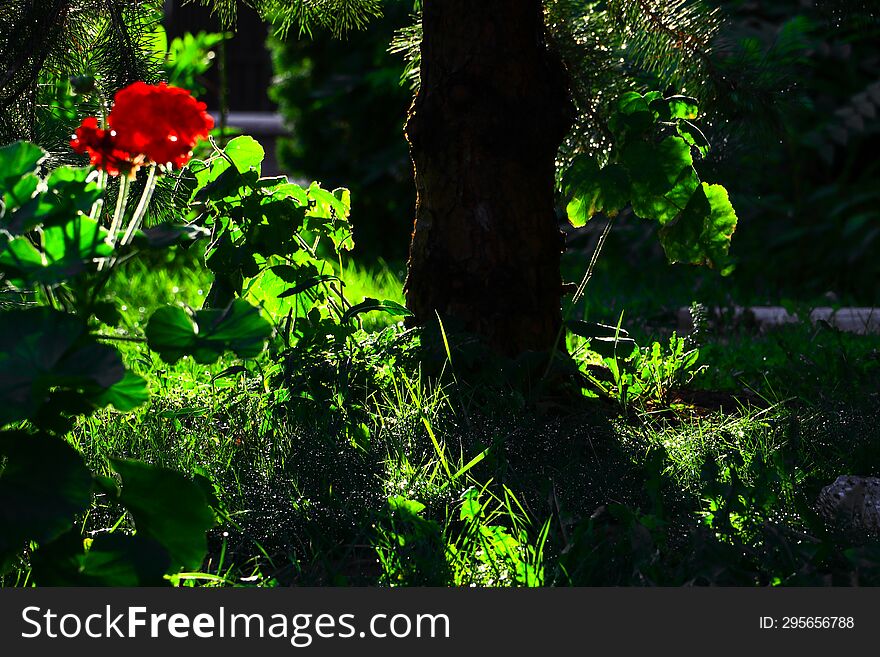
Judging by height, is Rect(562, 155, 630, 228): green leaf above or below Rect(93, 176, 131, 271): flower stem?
below

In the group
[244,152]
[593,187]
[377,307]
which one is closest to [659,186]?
[593,187]

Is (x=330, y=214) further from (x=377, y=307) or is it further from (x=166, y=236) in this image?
(x=166, y=236)

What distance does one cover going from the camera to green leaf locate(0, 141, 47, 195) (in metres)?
1.53

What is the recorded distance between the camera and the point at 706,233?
2.79 m

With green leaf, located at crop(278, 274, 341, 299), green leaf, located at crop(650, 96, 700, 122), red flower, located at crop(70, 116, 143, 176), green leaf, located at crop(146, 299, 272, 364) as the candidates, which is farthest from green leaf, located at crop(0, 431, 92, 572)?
green leaf, located at crop(650, 96, 700, 122)

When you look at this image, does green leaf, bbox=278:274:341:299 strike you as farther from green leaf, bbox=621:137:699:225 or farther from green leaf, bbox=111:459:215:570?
green leaf, bbox=111:459:215:570

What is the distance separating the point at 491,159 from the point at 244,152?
2.09 ft

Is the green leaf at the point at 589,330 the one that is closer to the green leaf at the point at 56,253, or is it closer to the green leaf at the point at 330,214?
the green leaf at the point at 330,214

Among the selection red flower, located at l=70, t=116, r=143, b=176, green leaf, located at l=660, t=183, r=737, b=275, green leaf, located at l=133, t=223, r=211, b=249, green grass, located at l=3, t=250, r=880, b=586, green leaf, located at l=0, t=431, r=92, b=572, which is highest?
red flower, located at l=70, t=116, r=143, b=176

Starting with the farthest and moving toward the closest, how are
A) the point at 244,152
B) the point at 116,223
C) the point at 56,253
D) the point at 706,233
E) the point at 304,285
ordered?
the point at 706,233
the point at 244,152
the point at 304,285
the point at 116,223
the point at 56,253

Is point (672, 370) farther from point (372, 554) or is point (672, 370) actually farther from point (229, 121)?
point (229, 121)

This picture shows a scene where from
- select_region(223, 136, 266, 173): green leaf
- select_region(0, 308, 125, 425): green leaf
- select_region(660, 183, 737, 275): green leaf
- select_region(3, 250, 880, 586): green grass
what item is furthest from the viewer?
select_region(660, 183, 737, 275): green leaf

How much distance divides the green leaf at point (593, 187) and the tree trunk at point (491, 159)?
79 millimetres

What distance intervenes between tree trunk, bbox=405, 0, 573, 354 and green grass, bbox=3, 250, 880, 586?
0.69 feet
